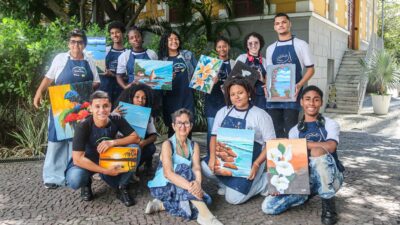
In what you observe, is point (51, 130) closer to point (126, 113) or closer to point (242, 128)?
point (126, 113)

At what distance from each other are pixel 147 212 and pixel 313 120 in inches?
73.2

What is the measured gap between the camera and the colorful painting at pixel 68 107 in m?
4.41

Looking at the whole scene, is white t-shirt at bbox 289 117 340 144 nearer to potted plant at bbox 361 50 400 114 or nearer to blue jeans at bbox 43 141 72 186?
blue jeans at bbox 43 141 72 186

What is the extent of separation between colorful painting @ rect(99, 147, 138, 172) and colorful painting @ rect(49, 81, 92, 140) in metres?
0.77

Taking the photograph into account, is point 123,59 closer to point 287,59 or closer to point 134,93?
point 134,93

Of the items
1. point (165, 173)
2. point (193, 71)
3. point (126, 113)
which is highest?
point (193, 71)

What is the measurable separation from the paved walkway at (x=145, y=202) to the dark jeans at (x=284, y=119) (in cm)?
95

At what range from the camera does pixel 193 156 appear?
12.7ft

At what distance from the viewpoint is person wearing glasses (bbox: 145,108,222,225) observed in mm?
3576

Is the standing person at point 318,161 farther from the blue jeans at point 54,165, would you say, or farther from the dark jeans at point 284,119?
the blue jeans at point 54,165

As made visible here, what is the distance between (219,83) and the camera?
4992 millimetres

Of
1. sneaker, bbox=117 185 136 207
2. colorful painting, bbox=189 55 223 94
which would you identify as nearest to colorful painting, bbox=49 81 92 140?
sneaker, bbox=117 185 136 207

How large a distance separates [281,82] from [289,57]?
1.03ft

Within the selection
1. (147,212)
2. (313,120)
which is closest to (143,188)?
(147,212)
